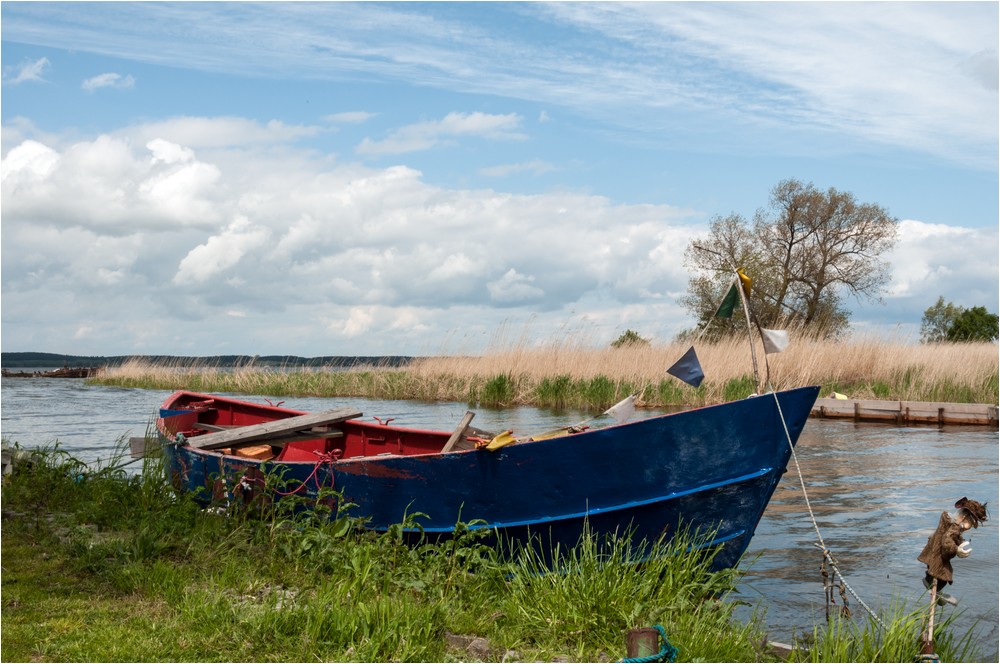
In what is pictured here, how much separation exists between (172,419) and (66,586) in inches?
159

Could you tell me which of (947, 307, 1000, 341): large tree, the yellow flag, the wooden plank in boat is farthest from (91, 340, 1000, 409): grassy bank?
(947, 307, 1000, 341): large tree

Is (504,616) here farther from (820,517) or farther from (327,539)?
(820,517)

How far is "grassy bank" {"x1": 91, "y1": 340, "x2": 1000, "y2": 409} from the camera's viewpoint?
1994cm

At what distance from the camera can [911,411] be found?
18234 millimetres

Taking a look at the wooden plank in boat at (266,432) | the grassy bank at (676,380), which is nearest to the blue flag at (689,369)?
the wooden plank in boat at (266,432)

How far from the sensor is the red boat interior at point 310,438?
7.97 meters

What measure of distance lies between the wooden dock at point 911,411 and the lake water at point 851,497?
0.73 m

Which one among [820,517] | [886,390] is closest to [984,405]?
[886,390]

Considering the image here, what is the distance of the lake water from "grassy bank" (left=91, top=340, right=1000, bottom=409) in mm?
1237

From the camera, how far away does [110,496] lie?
7.26 metres

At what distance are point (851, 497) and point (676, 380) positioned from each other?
9907mm

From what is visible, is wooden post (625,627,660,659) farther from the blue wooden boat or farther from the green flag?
the green flag

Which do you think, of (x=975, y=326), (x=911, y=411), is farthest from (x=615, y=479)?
(x=975, y=326)

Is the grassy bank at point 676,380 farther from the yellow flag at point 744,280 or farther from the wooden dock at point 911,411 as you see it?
the yellow flag at point 744,280
